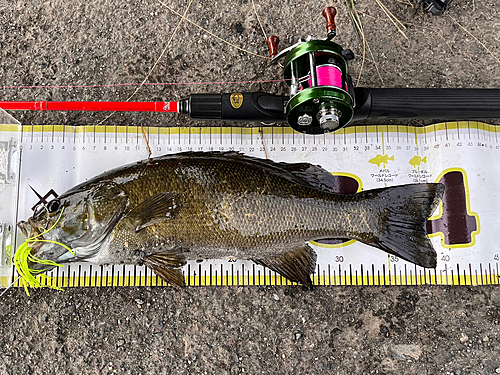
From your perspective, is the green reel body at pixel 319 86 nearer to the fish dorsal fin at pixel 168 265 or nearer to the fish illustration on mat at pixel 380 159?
the fish illustration on mat at pixel 380 159

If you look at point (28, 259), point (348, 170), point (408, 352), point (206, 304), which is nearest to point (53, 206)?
point (28, 259)

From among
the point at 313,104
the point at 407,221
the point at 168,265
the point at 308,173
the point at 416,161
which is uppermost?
the point at 313,104

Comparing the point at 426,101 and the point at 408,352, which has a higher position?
the point at 426,101

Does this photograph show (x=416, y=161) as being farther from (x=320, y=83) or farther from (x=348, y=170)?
(x=320, y=83)

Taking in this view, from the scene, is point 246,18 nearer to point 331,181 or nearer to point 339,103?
point 339,103

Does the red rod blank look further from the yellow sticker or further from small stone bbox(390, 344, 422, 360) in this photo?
small stone bbox(390, 344, 422, 360)

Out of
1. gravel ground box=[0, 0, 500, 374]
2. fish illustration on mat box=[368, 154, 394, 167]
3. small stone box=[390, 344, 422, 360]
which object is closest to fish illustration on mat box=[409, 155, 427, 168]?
fish illustration on mat box=[368, 154, 394, 167]

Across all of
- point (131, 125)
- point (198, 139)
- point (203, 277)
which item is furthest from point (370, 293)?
point (131, 125)
